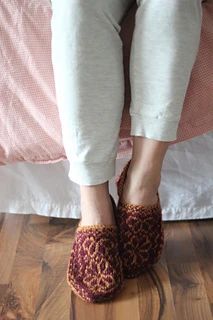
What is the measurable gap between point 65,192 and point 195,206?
275 millimetres

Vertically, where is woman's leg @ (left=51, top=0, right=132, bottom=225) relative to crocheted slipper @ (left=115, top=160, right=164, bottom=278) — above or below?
above

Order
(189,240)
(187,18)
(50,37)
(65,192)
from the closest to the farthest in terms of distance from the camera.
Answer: (187,18)
(50,37)
(189,240)
(65,192)

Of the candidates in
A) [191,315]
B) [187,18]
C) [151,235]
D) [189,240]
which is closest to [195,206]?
[189,240]

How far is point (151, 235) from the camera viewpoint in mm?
887

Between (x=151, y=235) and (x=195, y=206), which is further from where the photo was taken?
(x=195, y=206)

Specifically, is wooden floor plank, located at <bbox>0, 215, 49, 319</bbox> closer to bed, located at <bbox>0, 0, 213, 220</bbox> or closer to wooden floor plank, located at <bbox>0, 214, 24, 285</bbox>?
wooden floor plank, located at <bbox>0, 214, 24, 285</bbox>

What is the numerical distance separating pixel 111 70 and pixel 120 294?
361 millimetres

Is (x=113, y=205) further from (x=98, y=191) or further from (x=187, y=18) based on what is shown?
(x=187, y=18)

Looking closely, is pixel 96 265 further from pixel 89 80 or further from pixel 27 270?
pixel 89 80

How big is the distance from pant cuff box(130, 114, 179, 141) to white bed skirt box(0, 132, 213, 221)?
0.93 ft

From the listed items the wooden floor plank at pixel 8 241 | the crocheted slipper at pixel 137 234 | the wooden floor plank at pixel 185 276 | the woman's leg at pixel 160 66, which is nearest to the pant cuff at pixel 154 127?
the woman's leg at pixel 160 66

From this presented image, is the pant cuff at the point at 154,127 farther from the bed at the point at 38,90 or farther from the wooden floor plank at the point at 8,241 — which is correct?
the wooden floor plank at the point at 8,241

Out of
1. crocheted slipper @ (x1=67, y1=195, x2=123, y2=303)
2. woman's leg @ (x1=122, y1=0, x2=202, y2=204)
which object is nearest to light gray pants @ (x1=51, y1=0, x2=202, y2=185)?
woman's leg @ (x1=122, y1=0, x2=202, y2=204)

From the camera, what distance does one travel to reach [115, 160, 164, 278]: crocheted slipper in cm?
87
